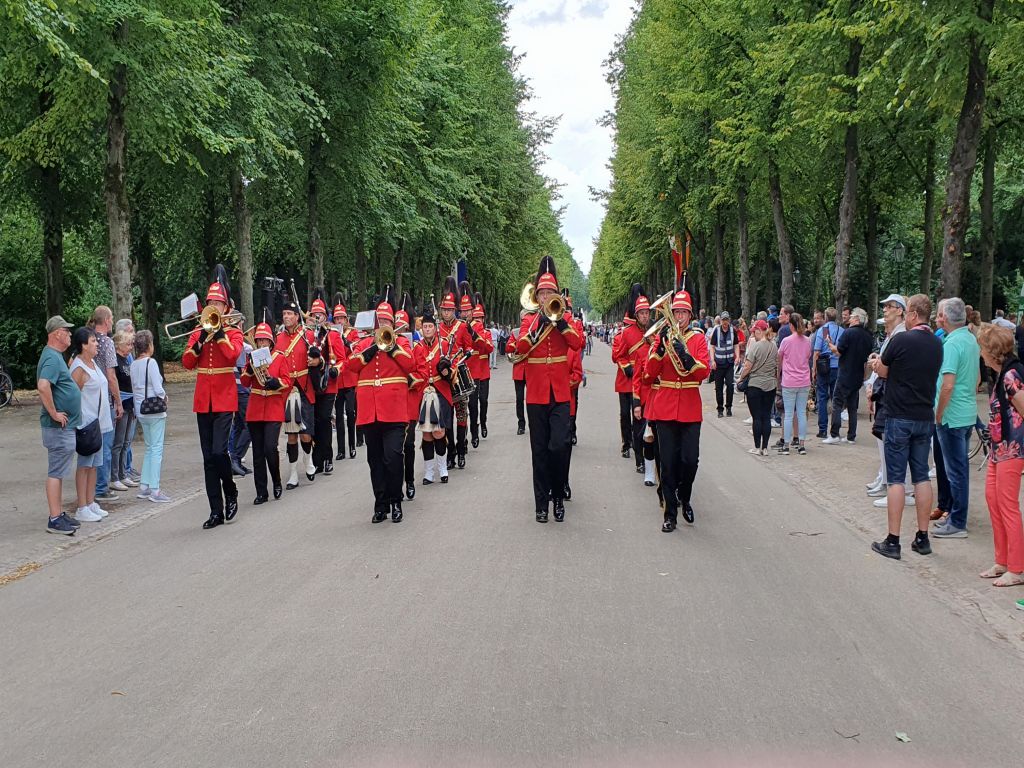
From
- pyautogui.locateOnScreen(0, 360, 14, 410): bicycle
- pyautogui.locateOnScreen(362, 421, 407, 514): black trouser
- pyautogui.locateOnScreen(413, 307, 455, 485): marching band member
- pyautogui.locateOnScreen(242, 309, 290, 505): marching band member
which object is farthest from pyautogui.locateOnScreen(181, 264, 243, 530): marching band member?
pyautogui.locateOnScreen(0, 360, 14, 410): bicycle

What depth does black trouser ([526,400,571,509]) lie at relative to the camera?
327 inches

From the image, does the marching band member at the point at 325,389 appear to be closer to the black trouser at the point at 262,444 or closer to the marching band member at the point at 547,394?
the black trouser at the point at 262,444

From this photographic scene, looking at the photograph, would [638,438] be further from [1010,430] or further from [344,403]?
[1010,430]

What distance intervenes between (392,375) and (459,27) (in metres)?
31.4

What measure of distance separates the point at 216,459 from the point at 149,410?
206 cm

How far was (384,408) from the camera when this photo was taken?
8.45 metres

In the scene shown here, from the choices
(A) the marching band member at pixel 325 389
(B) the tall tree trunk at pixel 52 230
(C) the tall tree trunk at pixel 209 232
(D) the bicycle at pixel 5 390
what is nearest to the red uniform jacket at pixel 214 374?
(A) the marching band member at pixel 325 389

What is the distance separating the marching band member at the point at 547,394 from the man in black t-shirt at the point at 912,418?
2.89 metres

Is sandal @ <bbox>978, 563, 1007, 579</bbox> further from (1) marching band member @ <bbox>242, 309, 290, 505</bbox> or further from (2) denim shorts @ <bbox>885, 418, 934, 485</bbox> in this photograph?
(1) marching band member @ <bbox>242, 309, 290, 505</bbox>

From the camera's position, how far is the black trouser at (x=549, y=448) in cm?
831

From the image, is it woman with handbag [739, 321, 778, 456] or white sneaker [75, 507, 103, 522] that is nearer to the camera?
white sneaker [75, 507, 103, 522]

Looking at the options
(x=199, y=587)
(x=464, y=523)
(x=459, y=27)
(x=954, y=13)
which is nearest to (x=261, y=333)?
(x=464, y=523)

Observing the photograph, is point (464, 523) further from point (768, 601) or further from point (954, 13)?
point (954, 13)

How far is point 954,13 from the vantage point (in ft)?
41.1
